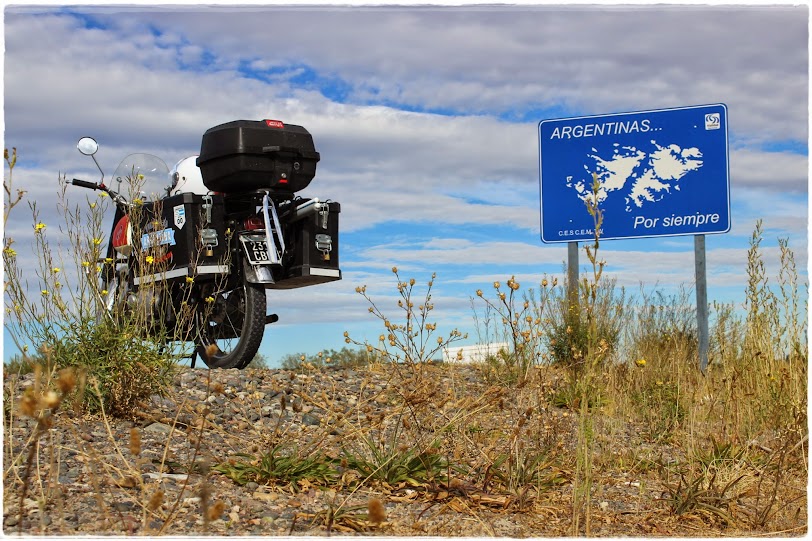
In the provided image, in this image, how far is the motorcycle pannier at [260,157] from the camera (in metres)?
7.62

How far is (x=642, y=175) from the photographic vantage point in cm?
977

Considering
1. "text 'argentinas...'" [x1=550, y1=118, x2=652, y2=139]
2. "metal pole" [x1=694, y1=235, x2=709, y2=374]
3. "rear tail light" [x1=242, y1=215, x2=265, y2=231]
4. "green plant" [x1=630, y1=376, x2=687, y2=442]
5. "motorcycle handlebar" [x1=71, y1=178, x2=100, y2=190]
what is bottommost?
"green plant" [x1=630, y1=376, x2=687, y2=442]

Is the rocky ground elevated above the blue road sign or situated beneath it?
situated beneath

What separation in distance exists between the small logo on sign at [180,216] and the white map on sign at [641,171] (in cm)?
458

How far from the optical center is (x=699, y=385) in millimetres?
6801

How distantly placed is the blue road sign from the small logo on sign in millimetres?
4341

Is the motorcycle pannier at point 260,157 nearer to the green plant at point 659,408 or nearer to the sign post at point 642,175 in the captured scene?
the sign post at point 642,175

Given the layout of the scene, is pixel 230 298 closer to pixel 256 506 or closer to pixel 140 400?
pixel 140 400

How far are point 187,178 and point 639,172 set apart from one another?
5150mm

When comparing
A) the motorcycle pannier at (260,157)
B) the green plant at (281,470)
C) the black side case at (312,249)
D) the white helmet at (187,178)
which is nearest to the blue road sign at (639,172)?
the black side case at (312,249)

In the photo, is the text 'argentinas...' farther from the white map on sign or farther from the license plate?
the license plate

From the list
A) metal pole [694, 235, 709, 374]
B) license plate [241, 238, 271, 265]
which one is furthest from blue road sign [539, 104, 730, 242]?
license plate [241, 238, 271, 265]

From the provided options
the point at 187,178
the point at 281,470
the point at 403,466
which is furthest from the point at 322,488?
the point at 187,178

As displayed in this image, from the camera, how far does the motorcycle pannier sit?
7.62m
